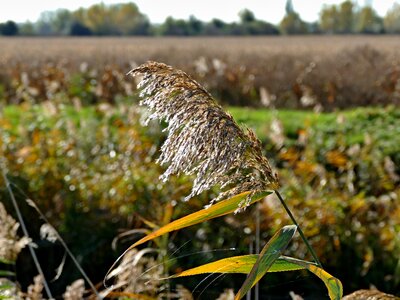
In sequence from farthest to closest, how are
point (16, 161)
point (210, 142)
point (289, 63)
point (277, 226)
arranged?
1. point (289, 63)
2. point (16, 161)
3. point (277, 226)
4. point (210, 142)

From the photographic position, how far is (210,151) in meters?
1.46

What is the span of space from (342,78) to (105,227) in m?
9.65

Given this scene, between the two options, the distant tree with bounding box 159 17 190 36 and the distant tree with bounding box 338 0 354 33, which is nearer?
the distant tree with bounding box 338 0 354 33

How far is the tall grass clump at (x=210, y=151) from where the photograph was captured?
4.76ft

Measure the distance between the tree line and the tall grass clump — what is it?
5606 cm

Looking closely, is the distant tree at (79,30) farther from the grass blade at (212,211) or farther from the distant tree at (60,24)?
the grass blade at (212,211)

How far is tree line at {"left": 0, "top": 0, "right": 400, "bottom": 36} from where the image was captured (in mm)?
59594

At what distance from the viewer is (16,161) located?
6.63 metres

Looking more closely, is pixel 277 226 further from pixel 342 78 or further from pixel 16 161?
pixel 342 78

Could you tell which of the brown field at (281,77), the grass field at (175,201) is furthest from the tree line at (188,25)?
the grass field at (175,201)

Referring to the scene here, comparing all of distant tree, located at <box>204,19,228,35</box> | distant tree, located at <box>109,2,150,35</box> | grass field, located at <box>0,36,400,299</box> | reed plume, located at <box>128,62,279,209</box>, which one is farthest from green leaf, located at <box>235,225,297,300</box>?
distant tree, located at <box>204,19,228,35</box>

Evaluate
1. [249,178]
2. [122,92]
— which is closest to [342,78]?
[122,92]

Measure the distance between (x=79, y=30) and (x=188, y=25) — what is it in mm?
9345

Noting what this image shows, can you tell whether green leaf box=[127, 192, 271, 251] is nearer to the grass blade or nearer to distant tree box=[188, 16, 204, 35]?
the grass blade
